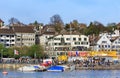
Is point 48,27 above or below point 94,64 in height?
above

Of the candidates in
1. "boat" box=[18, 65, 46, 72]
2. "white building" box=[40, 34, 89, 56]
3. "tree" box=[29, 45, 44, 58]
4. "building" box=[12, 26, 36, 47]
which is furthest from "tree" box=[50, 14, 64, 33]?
"boat" box=[18, 65, 46, 72]

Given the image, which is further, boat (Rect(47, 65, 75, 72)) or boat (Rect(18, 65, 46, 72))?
boat (Rect(18, 65, 46, 72))

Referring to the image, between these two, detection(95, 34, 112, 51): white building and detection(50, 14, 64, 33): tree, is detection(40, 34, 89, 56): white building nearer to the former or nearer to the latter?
detection(95, 34, 112, 51): white building

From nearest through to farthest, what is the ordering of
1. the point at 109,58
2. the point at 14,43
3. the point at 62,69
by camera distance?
the point at 62,69 < the point at 109,58 < the point at 14,43

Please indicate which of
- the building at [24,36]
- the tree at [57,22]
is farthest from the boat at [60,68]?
the tree at [57,22]

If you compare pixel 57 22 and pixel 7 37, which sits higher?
pixel 57 22

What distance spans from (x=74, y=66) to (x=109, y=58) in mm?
23551

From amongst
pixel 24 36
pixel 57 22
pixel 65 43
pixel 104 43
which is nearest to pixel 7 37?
pixel 24 36

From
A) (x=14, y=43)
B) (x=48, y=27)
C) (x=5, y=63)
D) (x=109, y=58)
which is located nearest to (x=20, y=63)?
(x=5, y=63)

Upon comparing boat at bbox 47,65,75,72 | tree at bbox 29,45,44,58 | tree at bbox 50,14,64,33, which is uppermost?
tree at bbox 50,14,64,33

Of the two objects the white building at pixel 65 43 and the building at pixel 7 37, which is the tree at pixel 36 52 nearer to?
the white building at pixel 65 43

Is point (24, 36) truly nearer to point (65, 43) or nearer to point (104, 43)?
point (65, 43)

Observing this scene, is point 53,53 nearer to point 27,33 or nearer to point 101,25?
point 27,33

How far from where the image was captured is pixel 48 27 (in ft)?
532
